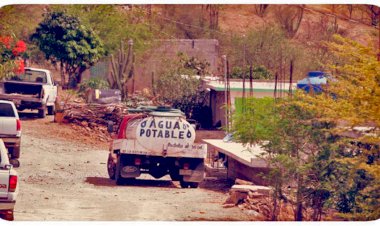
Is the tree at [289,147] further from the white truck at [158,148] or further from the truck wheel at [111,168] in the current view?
the truck wheel at [111,168]

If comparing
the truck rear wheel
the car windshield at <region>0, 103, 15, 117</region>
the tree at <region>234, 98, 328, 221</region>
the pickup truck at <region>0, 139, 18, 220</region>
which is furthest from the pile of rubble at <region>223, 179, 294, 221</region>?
the car windshield at <region>0, 103, 15, 117</region>

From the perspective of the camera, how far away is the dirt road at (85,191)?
16.4 metres

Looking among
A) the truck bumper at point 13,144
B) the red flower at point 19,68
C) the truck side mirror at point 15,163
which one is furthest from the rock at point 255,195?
the red flower at point 19,68

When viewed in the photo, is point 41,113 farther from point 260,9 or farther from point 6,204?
point 6,204

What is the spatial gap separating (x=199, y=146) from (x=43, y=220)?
13.0 feet

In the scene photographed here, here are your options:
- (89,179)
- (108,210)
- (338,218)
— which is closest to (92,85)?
(89,179)

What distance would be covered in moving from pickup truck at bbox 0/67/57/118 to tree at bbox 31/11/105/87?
0.58m

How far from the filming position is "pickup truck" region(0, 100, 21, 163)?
61.9 feet

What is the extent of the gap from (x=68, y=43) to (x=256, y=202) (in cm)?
910

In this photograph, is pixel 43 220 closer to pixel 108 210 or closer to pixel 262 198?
pixel 108 210

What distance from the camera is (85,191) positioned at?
1798 centimetres

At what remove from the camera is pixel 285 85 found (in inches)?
783

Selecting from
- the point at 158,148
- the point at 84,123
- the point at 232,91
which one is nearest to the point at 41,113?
the point at 84,123

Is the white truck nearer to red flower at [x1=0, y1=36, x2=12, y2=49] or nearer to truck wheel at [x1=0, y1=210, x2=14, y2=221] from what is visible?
red flower at [x1=0, y1=36, x2=12, y2=49]
